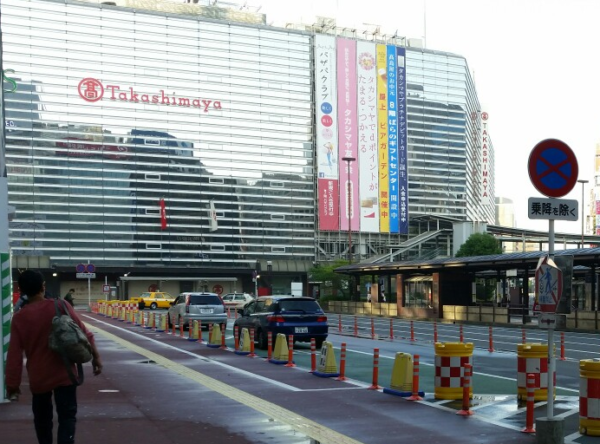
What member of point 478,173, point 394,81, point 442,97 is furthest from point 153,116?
point 478,173

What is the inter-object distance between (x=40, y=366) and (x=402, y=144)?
115 m

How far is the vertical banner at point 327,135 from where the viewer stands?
115938 millimetres

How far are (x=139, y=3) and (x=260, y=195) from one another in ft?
104

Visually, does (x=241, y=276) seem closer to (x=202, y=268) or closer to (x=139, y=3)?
(x=202, y=268)

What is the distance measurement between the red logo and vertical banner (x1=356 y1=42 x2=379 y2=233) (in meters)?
35.2

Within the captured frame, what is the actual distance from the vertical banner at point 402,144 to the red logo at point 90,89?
1645 inches

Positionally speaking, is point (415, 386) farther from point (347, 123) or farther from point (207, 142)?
point (207, 142)

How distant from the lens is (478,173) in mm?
142875

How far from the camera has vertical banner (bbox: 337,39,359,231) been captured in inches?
4498

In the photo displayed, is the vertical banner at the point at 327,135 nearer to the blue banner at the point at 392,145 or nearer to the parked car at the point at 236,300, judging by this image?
the blue banner at the point at 392,145

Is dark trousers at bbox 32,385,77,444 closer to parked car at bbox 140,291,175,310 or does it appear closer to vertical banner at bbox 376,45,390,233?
parked car at bbox 140,291,175,310

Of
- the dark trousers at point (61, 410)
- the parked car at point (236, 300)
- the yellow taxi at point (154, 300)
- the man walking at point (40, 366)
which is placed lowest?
the yellow taxi at point (154, 300)

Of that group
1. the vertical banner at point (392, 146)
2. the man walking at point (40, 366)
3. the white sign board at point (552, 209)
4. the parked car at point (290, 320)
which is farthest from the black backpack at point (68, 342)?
the vertical banner at point (392, 146)

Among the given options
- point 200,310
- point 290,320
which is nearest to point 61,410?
point 290,320
